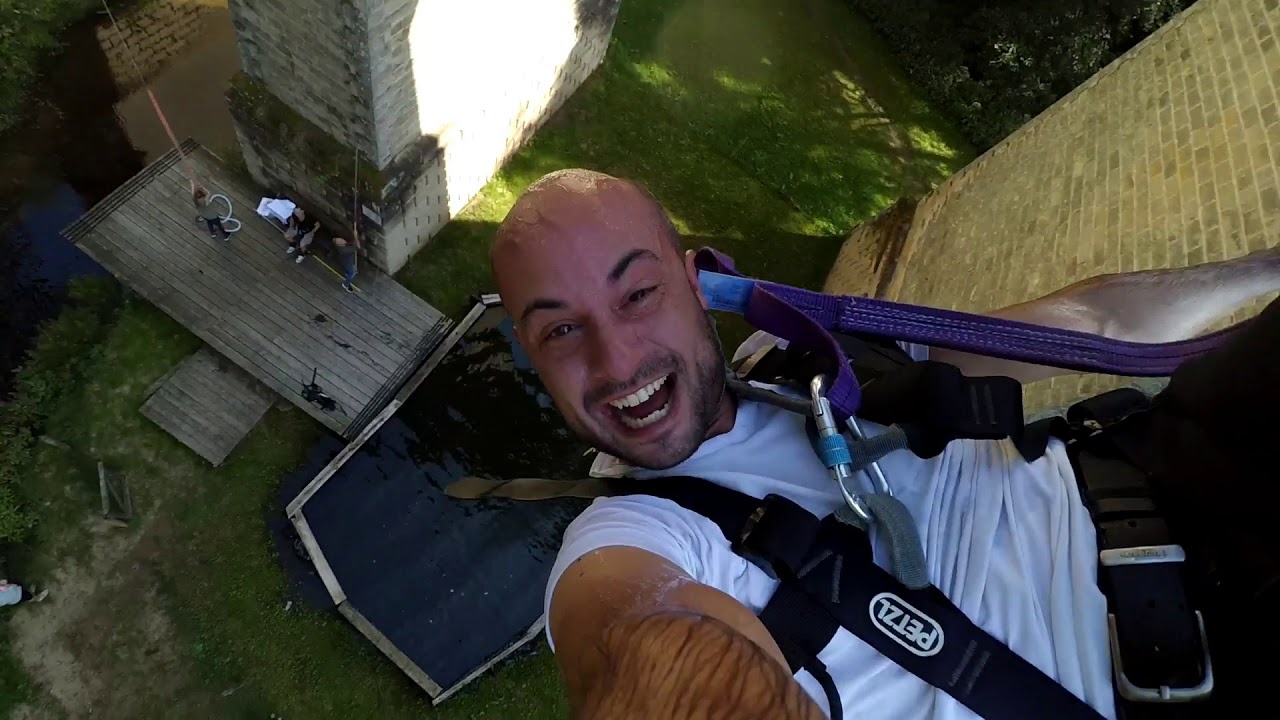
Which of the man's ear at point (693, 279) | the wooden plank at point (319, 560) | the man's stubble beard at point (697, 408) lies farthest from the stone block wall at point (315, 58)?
the man's stubble beard at point (697, 408)

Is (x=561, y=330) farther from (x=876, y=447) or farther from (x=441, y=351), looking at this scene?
(x=441, y=351)

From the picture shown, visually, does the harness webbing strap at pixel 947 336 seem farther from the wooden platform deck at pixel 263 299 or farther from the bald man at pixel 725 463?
the wooden platform deck at pixel 263 299

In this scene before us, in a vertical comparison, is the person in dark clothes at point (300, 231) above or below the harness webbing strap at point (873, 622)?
above

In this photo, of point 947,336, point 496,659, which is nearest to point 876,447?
point 947,336

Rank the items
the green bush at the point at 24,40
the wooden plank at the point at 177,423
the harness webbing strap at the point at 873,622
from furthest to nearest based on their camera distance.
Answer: the green bush at the point at 24,40, the wooden plank at the point at 177,423, the harness webbing strap at the point at 873,622

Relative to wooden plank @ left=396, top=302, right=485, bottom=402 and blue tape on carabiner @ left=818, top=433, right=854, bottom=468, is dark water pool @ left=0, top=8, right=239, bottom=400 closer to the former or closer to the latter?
wooden plank @ left=396, top=302, right=485, bottom=402

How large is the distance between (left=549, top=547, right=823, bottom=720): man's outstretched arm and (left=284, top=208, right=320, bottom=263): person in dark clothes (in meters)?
7.61

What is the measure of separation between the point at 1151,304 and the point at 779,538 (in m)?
1.85

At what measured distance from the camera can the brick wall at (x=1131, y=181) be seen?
5.21 metres

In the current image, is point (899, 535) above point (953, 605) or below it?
above

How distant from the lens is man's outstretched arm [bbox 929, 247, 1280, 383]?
2725 mm

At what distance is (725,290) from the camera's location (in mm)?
2932

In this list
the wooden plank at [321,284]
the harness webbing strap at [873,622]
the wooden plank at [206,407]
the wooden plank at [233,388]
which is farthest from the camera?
the wooden plank at [321,284]

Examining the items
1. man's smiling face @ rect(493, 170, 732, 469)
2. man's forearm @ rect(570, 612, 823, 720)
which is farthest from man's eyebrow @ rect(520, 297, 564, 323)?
man's forearm @ rect(570, 612, 823, 720)
